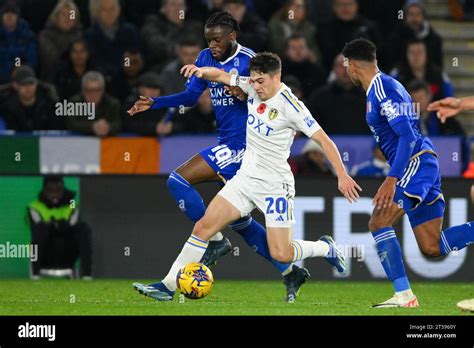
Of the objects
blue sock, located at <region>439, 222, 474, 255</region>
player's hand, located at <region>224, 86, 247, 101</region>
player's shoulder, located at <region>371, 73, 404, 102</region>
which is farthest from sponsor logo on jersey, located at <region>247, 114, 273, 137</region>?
blue sock, located at <region>439, 222, 474, 255</region>

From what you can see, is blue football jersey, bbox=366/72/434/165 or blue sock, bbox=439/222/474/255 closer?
blue football jersey, bbox=366/72/434/165

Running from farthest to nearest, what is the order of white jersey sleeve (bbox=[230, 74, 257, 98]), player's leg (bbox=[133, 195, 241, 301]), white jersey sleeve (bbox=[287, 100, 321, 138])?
white jersey sleeve (bbox=[230, 74, 257, 98]), player's leg (bbox=[133, 195, 241, 301]), white jersey sleeve (bbox=[287, 100, 321, 138])

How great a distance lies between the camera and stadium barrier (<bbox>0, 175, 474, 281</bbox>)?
1296 centimetres

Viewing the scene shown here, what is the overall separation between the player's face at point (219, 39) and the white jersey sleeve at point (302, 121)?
1102 mm

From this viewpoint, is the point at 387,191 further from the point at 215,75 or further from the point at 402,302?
the point at 215,75

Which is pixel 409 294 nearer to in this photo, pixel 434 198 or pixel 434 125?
pixel 434 198

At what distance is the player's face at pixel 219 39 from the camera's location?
10328 mm

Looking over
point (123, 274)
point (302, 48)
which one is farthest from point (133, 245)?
point (302, 48)

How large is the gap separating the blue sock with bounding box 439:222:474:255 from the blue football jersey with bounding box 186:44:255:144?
1897 mm

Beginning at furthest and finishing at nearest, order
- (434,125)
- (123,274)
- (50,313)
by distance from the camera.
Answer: (434,125), (123,274), (50,313)

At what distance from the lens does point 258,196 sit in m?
9.72

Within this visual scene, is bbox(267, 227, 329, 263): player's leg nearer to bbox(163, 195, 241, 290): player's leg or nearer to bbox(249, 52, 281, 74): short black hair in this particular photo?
bbox(163, 195, 241, 290): player's leg

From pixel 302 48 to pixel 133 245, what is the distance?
3.41 metres

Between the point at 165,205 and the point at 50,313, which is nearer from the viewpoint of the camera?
the point at 50,313
